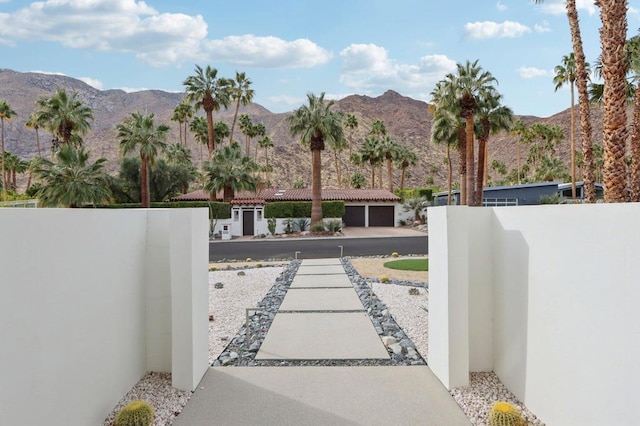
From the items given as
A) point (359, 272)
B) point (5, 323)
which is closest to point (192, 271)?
point (5, 323)

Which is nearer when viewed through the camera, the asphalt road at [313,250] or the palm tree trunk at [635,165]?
the palm tree trunk at [635,165]

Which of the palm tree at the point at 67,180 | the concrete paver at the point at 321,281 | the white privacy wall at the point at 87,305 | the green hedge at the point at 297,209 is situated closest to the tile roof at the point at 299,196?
the green hedge at the point at 297,209

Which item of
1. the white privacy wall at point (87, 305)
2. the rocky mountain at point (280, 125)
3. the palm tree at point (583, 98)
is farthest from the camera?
the rocky mountain at point (280, 125)

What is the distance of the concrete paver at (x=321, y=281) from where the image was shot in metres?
13.8

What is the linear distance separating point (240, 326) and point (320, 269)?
331 inches

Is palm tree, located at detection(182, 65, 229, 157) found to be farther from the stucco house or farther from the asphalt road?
the asphalt road

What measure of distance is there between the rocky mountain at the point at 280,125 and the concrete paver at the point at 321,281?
6241 cm

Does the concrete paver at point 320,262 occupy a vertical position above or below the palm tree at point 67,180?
below

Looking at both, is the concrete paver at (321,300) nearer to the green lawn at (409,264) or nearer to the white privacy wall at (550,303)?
the white privacy wall at (550,303)

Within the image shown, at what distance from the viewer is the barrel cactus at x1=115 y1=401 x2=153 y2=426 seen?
4.68m

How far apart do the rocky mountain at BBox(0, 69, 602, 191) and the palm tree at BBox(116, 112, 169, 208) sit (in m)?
49.4

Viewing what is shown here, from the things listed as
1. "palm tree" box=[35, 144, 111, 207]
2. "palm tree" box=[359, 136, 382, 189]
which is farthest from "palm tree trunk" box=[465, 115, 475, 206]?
"palm tree" box=[35, 144, 111, 207]

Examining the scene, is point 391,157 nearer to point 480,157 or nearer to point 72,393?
point 480,157

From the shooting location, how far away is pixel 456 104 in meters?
33.4
